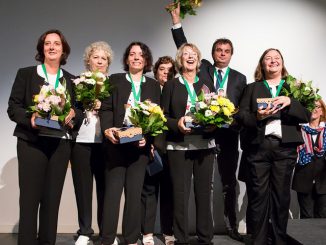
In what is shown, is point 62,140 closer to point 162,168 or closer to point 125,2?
point 162,168

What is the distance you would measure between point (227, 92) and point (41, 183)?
5.86 feet

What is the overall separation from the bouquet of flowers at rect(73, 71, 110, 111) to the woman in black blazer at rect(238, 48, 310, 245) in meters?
1.08

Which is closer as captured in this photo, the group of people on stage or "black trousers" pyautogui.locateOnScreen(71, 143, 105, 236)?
the group of people on stage

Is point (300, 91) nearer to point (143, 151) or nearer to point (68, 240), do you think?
point (143, 151)

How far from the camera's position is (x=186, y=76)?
3363 millimetres

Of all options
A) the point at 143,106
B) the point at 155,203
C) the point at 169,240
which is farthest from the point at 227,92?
the point at 169,240

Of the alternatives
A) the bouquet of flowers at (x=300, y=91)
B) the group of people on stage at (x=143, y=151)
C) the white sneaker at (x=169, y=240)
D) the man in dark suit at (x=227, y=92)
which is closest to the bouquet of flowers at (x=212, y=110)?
the group of people on stage at (x=143, y=151)

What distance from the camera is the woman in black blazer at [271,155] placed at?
3184mm

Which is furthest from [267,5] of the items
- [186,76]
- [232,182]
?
[232,182]

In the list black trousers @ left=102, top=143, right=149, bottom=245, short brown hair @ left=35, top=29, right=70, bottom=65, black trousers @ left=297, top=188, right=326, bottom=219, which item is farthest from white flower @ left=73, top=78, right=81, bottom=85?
black trousers @ left=297, top=188, right=326, bottom=219

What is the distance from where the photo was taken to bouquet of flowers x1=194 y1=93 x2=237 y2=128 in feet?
9.81

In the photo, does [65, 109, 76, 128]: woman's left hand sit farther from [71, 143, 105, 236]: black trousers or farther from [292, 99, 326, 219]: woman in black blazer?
[292, 99, 326, 219]: woman in black blazer

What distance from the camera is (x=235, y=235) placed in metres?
3.83

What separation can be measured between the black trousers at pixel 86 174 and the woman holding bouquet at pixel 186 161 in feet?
2.06
